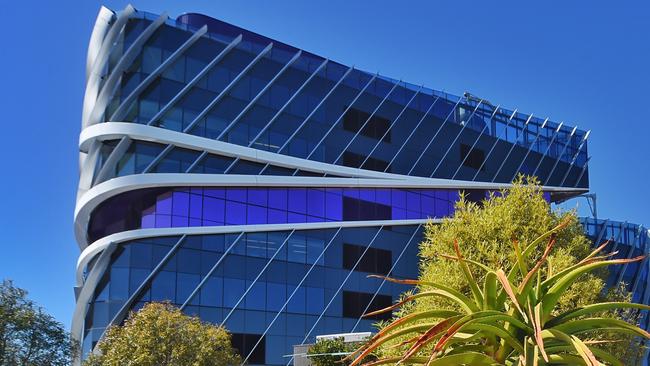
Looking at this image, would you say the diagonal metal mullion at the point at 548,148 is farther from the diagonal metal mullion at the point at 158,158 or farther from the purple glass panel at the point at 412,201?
the diagonal metal mullion at the point at 158,158

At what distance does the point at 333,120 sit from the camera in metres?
54.0

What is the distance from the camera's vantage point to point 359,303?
53.1 m

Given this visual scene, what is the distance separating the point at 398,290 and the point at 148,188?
18.7 metres

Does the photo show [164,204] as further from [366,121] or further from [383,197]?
[366,121]

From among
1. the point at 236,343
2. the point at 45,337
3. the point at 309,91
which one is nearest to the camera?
the point at 45,337

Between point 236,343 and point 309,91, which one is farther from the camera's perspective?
point 309,91

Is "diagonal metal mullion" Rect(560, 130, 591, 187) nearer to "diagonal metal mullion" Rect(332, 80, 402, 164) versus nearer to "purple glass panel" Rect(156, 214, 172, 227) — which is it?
"diagonal metal mullion" Rect(332, 80, 402, 164)

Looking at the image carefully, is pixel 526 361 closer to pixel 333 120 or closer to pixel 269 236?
pixel 269 236

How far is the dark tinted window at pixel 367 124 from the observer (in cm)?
5491

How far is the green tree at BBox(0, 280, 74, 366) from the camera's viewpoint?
32594 millimetres

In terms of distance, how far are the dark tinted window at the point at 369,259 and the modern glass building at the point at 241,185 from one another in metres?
0.10

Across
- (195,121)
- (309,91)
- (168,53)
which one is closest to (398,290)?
(309,91)

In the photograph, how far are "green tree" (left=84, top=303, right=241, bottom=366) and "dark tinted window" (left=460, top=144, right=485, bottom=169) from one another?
31.1 metres

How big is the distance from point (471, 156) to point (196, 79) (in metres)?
23.7
